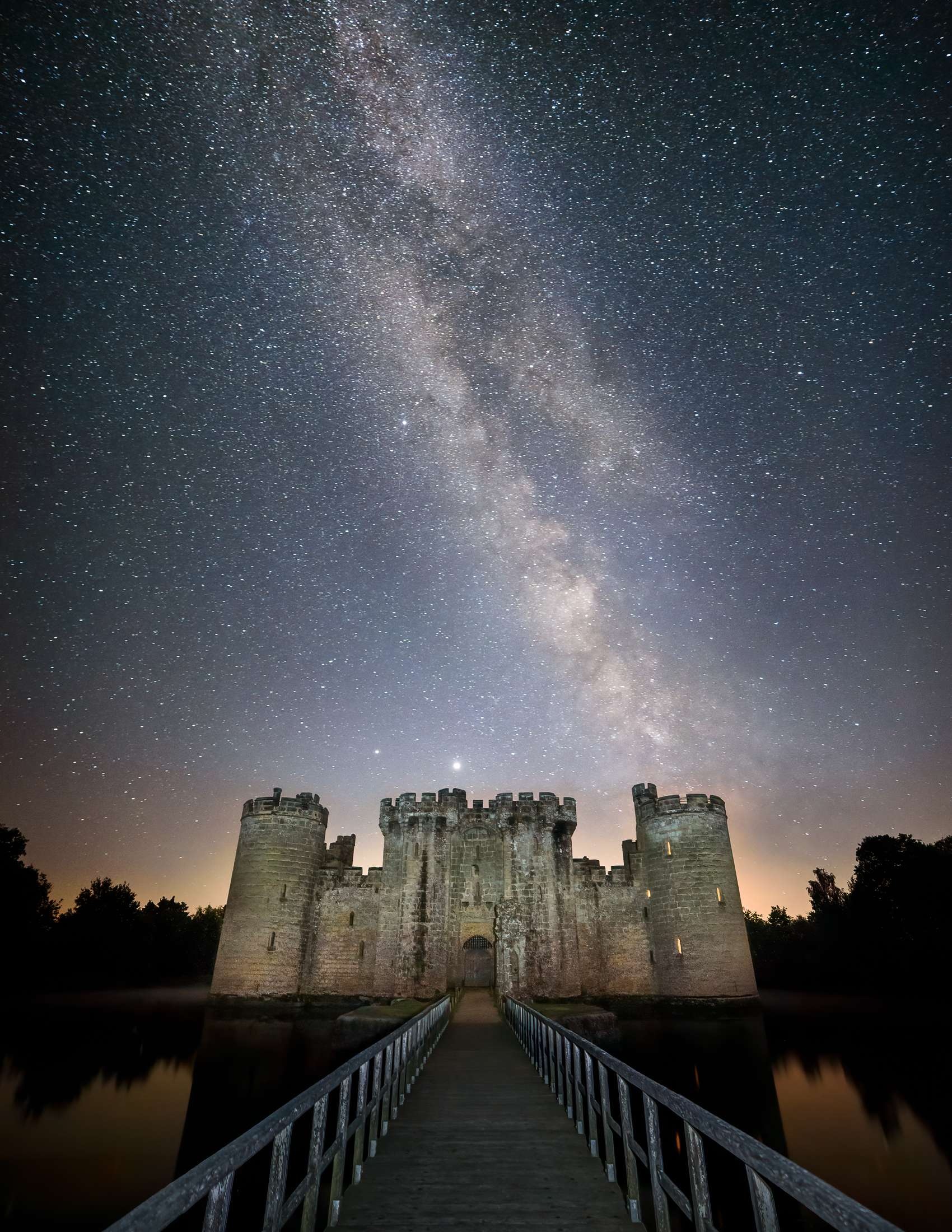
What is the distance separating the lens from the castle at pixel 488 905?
30.5 metres

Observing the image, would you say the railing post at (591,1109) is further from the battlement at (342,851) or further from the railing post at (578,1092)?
the battlement at (342,851)

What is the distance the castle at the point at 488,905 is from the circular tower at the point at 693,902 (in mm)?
69

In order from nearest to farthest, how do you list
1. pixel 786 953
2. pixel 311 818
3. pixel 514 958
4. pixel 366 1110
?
pixel 366 1110
pixel 514 958
pixel 311 818
pixel 786 953

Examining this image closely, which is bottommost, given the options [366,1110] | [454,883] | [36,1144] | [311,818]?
[36,1144]

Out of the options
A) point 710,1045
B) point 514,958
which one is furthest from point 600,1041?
point 514,958

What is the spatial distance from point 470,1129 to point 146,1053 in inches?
888

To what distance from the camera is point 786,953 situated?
62.9 m

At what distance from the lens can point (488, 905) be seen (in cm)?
3322

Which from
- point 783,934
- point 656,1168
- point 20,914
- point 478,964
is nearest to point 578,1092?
point 656,1168

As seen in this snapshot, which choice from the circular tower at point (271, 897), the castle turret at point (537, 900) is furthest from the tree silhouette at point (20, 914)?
the castle turret at point (537, 900)

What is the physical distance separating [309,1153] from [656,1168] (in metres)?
3.16

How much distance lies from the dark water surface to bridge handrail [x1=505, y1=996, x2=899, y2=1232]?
7294 mm

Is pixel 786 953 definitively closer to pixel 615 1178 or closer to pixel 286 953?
pixel 286 953

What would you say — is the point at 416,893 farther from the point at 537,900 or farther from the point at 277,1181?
the point at 277,1181
